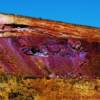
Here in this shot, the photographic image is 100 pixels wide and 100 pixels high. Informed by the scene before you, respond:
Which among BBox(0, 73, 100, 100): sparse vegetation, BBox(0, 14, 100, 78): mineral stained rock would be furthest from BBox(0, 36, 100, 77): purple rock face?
BBox(0, 73, 100, 100): sparse vegetation

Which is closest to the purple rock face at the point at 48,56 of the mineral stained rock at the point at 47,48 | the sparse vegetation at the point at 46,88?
the mineral stained rock at the point at 47,48

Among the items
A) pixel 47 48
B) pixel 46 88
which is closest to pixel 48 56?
pixel 47 48

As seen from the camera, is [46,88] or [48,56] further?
[48,56]

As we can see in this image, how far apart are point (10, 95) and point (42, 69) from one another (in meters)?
0.58

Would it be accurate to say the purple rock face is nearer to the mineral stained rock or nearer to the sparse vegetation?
the mineral stained rock

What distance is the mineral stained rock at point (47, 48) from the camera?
581 centimetres

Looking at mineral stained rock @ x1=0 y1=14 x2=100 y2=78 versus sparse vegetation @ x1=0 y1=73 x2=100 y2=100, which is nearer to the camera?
sparse vegetation @ x1=0 y1=73 x2=100 y2=100

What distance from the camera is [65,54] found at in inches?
242

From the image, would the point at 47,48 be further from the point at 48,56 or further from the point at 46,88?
the point at 46,88

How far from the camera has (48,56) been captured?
603 cm

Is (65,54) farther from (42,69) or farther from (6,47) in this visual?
(6,47)

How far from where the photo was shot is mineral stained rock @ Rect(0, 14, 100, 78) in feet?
19.1

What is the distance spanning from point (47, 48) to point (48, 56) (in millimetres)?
105

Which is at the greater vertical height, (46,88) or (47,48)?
(47,48)
